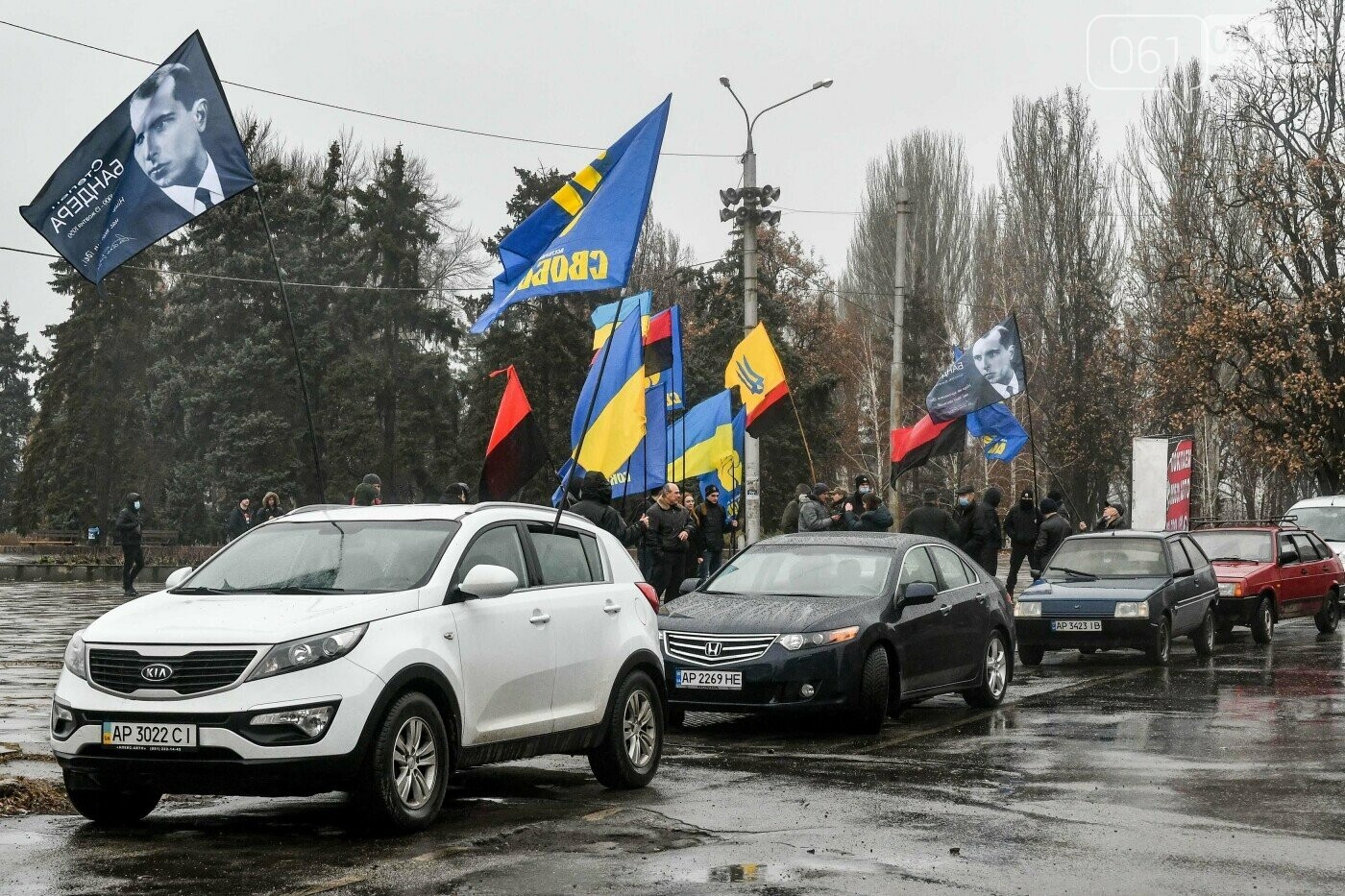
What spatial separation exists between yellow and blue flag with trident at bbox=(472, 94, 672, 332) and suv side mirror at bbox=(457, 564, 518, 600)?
15.7 ft

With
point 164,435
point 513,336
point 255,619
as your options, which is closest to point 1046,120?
point 513,336

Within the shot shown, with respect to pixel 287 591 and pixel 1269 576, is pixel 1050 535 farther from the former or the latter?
pixel 287 591

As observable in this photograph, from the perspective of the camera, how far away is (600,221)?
13.2 meters

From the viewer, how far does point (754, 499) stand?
2559 cm

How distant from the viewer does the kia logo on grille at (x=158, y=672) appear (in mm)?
7418

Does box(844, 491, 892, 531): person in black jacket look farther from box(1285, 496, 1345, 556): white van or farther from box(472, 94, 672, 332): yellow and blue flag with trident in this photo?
box(1285, 496, 1345, 556): white van

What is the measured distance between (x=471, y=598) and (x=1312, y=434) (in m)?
33.1

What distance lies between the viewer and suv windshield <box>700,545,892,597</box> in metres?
12.8

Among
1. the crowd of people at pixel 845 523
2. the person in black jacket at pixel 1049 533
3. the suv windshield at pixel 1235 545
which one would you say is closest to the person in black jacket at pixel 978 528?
the crowd of people at pixel 845 523

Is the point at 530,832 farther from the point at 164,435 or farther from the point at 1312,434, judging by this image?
the point at 164,435

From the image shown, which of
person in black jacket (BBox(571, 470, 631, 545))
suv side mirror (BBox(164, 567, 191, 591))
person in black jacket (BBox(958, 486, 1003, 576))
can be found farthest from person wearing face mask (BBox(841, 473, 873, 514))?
suv side mirror (BBox(164, 567, 191, 591))

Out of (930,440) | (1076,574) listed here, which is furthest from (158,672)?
(930,440)

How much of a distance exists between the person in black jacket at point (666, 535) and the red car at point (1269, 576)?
6.47 m

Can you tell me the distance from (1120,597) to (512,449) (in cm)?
656
